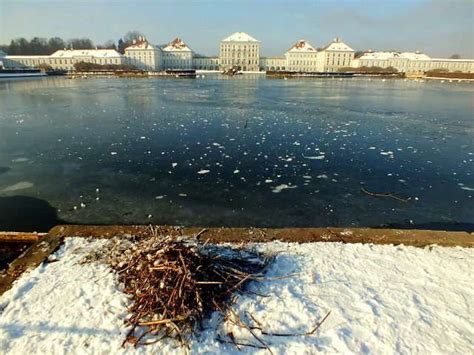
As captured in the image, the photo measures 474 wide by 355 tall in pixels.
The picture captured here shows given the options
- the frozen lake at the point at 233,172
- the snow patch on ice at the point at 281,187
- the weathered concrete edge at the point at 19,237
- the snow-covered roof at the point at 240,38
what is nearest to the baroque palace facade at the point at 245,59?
the snow-covered roof at the point at 240,38

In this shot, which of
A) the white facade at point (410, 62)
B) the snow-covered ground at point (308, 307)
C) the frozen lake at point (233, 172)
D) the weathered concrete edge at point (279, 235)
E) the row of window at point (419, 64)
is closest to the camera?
the snow-covered ground at point (308, 307)

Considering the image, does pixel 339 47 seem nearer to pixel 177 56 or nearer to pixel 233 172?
pixel 177 56

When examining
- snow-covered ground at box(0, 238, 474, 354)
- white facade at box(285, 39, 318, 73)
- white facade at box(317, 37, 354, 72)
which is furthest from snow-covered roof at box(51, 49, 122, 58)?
snow-covered ground at box(0, 238, 474, 354)

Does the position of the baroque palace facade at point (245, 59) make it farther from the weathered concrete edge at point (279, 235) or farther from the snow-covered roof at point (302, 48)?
the weathered concrete edge at point (279, 235)

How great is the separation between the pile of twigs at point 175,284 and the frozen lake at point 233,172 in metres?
2.57

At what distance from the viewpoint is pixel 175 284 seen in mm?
3418

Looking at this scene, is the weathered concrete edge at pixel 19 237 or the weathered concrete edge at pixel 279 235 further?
the weathered concrete edge at pixel 19 237

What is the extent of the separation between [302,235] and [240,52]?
147m

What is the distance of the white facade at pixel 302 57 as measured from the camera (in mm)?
144625

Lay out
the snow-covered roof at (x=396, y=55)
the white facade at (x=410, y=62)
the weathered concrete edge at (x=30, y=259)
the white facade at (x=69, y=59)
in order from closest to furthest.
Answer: the weathered concrete edge at (x=30, y=259) < the white facade at (x=69, y=59) < the white facade at (x=410, y=62) < the snow-covered roof at (x=396, y=55)

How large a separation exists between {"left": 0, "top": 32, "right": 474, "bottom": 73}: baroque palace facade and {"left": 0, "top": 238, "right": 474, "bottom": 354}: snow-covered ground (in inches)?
5400

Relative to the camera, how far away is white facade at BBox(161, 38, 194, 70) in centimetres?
14625

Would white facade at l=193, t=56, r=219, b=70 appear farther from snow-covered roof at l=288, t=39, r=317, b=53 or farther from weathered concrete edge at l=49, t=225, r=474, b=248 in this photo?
weathered concrete edge at l=49, t=225, r=474, b=248

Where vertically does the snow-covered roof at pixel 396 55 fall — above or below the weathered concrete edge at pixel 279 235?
Result: above
